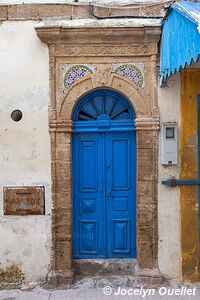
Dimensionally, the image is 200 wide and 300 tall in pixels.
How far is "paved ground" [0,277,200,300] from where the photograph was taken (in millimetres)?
4785

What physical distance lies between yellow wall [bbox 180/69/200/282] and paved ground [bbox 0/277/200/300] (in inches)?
12.8

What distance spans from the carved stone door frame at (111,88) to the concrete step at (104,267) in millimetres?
184

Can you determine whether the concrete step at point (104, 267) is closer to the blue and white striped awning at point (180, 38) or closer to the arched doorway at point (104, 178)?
the arched doorway at point (104, 178)

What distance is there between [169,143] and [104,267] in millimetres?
1976

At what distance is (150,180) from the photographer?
5.11 m

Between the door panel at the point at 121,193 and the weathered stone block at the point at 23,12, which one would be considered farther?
the door panel at the point at 121,193

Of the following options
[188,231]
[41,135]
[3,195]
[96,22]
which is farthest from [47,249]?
[96,22]

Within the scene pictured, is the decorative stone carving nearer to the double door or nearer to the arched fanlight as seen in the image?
the arched fanlight

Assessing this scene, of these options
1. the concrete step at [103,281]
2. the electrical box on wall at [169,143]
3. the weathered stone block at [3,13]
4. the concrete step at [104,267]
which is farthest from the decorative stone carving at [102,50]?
the concrete step at [103,281]

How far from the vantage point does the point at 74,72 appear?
5.14 m

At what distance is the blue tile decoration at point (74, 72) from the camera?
202 inches

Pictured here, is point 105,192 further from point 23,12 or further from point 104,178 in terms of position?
point 23,12

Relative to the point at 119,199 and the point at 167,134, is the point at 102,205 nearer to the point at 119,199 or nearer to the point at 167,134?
the point at 119,199

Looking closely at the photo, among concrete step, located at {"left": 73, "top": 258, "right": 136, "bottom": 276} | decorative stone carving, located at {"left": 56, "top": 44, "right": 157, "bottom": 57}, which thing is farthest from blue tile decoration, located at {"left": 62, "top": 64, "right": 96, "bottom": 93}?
concrete step, located at {"left": 73, "top": 258, "right": 136, "bottom": 276}
